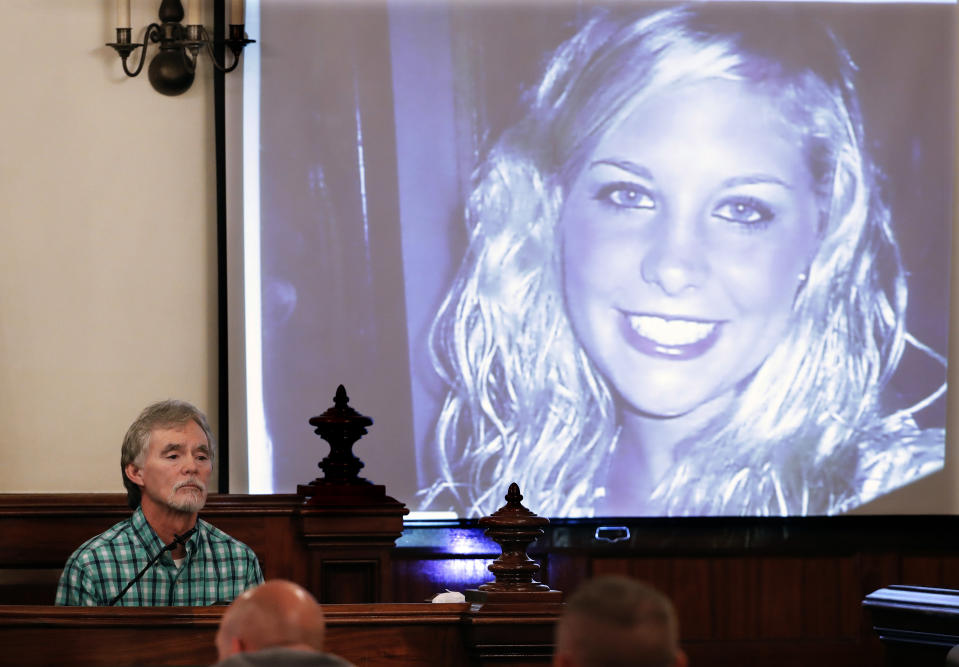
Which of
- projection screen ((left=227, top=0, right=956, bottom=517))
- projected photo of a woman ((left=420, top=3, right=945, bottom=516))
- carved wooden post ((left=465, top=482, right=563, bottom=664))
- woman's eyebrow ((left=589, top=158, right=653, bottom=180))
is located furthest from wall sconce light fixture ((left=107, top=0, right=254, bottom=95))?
carved wooden post ((left=465, top=482, right=563, bottom=664))

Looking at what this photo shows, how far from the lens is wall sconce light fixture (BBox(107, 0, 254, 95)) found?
4531 mm

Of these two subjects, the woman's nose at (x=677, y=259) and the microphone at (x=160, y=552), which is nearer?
the microphone at (x=160, y=552)

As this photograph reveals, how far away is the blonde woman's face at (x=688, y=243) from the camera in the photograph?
475cm

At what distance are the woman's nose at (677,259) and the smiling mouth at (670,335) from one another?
0.37ft

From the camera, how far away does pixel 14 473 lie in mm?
4602

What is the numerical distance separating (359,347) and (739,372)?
1315 millimetres

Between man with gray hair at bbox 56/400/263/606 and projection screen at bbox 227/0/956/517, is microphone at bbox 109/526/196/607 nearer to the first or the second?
man with gray hair at bbox 56/400/263/606

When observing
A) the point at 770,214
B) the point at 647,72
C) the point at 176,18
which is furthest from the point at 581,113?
the point at 176,18

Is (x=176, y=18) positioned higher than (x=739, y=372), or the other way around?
(x=176, y=18)

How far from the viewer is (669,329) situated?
4.79m

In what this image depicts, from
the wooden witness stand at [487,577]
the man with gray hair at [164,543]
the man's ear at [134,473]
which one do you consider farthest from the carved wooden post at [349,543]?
the man's ear at [134,473]

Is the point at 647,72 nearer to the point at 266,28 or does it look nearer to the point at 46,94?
the point at 266,28

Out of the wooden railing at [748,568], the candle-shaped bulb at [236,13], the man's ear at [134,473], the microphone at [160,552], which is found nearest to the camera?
the microphone at [160,552]

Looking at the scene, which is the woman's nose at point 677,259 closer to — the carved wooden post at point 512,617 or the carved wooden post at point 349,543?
the carved wooden post at point 349,543
